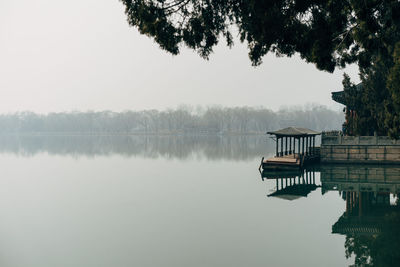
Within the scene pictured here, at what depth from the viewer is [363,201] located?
1644 cm

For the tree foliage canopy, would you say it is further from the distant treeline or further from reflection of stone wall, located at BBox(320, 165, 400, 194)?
the distant treeline

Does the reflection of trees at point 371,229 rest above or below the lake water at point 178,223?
above

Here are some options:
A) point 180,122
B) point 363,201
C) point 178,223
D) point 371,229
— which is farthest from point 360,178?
point 180,122

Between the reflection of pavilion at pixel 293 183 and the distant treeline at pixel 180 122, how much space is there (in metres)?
89.0

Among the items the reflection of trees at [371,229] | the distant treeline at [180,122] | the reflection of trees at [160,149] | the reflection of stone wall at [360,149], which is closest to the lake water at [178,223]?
the reflection of trees at [371,229]

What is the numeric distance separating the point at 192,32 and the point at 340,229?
8.08 m

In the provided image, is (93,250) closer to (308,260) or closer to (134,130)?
(308,260)

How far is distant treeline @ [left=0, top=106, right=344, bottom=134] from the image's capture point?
389 feet

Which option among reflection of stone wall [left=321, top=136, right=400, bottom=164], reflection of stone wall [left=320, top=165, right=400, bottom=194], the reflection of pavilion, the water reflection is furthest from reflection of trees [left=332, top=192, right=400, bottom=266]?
reflection of stone wall [left=321, top=136, right=400, bottom=164]

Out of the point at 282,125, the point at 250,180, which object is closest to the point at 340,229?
the point at 250,180

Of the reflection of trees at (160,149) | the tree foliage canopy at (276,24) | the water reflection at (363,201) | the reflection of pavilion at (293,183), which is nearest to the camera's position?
the tree foliage canopy at (276,24)

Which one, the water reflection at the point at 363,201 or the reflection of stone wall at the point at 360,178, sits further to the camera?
the reflection of stone wall at the point at 360,178

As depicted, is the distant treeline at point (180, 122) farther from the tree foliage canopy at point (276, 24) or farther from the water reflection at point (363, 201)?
the tree foliage canopy at point (276, 24)

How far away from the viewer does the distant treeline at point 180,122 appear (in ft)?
389
